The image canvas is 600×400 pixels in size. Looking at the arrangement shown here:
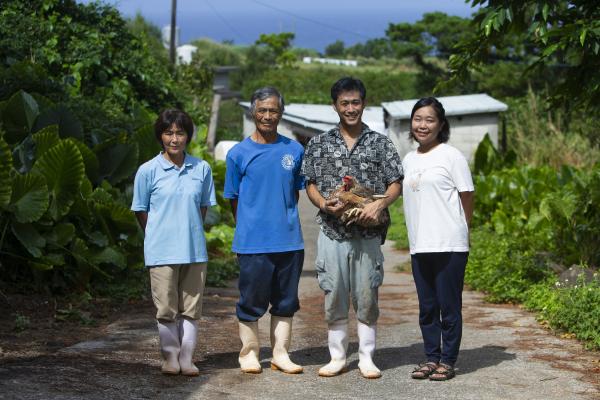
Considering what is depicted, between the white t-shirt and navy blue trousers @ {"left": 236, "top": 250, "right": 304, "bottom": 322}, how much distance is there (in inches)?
31.2

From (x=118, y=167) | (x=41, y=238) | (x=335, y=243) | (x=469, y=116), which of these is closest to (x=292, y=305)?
(x=335, y=243)

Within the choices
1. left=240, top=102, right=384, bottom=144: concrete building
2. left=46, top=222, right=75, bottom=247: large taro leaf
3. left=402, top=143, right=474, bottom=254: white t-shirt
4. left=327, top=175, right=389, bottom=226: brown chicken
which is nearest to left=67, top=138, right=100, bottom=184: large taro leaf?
left=46, top=222, right=75, bottom=247: large taro leaf

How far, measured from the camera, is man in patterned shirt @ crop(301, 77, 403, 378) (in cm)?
641

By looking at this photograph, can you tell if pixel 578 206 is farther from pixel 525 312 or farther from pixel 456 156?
pixel 456 156

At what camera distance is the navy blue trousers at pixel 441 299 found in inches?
253

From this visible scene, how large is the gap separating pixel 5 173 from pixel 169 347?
8.24 feet

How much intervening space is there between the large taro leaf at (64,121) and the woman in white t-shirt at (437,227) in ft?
14.1

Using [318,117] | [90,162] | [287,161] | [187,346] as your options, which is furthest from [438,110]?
[318,117]

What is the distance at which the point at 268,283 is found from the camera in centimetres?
653

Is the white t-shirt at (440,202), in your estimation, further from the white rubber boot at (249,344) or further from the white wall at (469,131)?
the white wall at (469,131)

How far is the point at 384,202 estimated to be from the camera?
636 cm

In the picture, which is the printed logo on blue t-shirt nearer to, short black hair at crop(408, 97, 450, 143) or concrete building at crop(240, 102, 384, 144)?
short black hair at crop(408, 97, 450, 143)

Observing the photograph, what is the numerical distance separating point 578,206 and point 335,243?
16.4 ft

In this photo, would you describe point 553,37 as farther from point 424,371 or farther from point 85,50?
point 85,50
